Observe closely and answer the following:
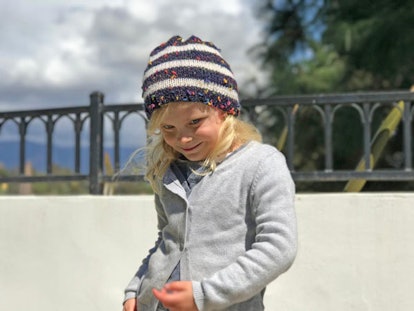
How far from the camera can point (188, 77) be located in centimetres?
162

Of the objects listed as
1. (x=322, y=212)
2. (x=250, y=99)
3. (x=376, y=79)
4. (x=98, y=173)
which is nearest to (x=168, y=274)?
(x=322, y=212)

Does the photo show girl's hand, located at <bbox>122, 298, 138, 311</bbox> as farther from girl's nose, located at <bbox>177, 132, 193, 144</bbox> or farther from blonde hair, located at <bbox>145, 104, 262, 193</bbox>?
girl's nose, located at <bbox>177, 132, 193, 144</bbox>

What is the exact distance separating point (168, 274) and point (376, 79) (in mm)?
9747

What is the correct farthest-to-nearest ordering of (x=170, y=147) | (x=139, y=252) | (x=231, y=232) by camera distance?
1. (x=139, y=252)
2. (x=170, y=147)
3. (x=231, y=232)

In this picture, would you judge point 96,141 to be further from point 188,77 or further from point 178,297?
point 178,297

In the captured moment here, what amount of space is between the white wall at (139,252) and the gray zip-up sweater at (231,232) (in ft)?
6.49

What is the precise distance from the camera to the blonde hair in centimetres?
165

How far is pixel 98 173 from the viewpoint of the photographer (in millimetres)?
4301

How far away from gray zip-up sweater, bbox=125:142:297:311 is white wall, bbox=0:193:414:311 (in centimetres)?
198

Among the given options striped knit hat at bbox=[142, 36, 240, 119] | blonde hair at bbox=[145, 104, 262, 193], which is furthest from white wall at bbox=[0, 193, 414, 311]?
striped knit hat at bbox=[142, 36, 240, 119]

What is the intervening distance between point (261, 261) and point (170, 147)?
0.48 meters

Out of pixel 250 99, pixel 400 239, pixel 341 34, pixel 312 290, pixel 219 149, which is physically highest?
pixel 341 34

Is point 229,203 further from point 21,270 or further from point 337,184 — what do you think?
point 337,184

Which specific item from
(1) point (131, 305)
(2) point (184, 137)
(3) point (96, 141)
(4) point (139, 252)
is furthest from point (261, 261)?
(3) point (96, 141)
